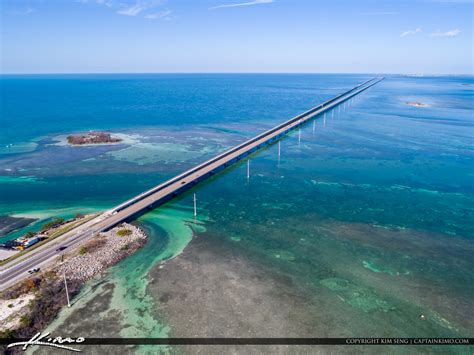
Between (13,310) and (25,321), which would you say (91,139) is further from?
(25,321)

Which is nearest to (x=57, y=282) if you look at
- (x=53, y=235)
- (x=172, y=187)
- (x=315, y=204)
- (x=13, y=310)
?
(x=13, y=310)

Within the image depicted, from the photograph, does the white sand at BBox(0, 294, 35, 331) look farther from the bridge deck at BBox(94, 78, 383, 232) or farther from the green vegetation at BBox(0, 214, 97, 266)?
the bridge deck at BBox(94, 78, 383, 232)

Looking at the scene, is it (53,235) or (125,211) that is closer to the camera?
(53,235)

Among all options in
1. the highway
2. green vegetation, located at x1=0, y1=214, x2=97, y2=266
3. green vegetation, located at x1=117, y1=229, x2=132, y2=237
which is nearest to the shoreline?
green vegetation, located at x1=117, y1=229, x2=132, y2=237

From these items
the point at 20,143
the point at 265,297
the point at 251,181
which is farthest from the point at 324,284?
the point at 20,143

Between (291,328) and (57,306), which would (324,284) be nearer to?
(291,328)
